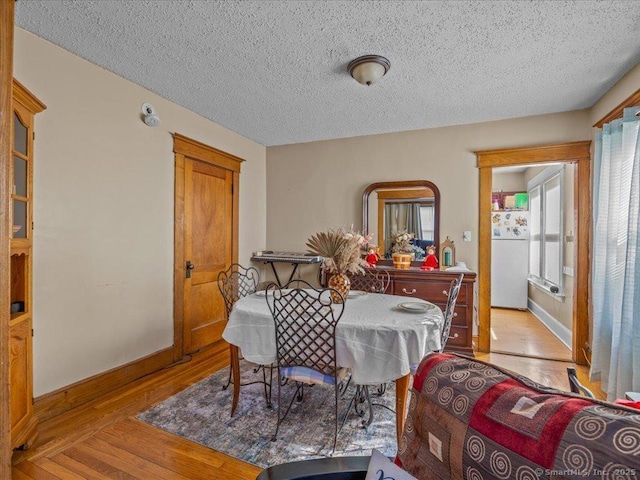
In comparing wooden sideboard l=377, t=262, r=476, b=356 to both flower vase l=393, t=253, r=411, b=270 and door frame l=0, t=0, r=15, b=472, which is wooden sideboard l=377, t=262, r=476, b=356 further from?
door frame l=0, t=0, r=15, b=472

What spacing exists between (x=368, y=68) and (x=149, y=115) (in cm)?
198

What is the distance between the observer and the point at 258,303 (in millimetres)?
2283

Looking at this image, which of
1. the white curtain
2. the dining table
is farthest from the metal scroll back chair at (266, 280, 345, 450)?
the white curtain

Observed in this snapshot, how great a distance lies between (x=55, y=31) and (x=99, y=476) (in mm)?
2733

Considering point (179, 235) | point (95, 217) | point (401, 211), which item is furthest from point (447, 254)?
point (95, 217)

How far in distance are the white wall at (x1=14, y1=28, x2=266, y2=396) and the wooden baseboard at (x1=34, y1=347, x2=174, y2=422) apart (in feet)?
0.19

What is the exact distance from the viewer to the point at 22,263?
193cm

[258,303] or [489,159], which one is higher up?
[489,159]

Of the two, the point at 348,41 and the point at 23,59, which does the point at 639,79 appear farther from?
the point at 23,59

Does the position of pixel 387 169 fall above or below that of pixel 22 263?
above

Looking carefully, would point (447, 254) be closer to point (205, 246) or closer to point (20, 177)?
point (205, 246)

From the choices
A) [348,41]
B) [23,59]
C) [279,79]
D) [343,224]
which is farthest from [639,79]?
[23,59]

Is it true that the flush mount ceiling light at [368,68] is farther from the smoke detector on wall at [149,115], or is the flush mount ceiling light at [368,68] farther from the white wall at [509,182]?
the white wall at [509,182]

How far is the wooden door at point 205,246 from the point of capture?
3465 mm
